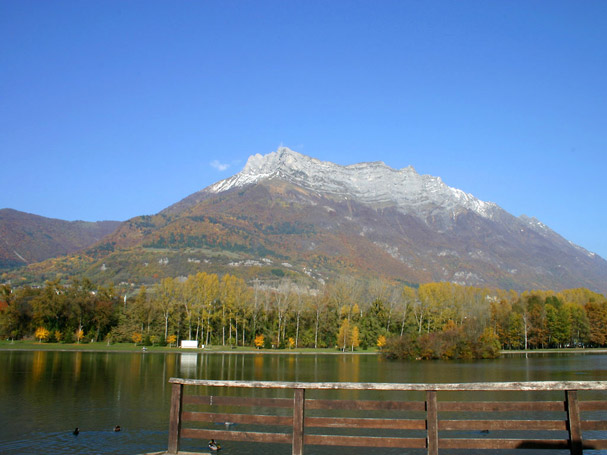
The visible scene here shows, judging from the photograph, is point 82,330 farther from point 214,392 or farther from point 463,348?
point 214,392

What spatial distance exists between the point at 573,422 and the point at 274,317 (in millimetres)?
111353

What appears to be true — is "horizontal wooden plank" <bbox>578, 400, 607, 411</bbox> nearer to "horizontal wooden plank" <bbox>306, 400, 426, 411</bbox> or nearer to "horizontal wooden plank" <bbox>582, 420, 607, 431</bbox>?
"horizontal wooden plank" <bbox>582, 420, 607, 431</bbox>

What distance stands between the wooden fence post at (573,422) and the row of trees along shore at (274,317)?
9130 centimetres

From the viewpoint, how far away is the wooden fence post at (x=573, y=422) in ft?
32.7

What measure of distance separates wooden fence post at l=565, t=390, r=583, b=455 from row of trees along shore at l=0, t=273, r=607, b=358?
91.3 metres

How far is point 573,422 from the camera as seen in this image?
32.9 ft

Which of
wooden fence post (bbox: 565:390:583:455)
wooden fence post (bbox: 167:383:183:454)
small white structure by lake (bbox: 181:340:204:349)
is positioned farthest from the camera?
small white structure by lake (bbox: 181:340:204:349)

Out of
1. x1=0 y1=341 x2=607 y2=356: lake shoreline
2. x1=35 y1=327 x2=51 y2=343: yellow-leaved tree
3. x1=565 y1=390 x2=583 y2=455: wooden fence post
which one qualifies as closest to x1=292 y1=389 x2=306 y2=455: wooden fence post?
x1=565 y1=390 x2=583 y2=455: wooden fence post

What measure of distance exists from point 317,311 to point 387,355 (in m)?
32.1

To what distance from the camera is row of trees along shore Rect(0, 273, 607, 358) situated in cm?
10769

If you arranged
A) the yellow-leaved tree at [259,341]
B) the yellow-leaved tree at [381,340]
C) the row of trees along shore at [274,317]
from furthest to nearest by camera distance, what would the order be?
the yellow-leaved tree at [259,341]
the yellow-leaved tree at [381,340]
the row of trees along shore at [274,317]

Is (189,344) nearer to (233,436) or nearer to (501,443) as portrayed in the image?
(233,436)

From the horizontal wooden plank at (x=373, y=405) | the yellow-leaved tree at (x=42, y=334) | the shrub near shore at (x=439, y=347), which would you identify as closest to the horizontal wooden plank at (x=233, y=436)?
the horizontal wooden plank at (x=373, y=405)

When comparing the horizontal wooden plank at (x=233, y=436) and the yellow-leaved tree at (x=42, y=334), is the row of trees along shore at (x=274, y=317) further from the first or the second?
the horizontal wooden plank at (x=233, y=436)
